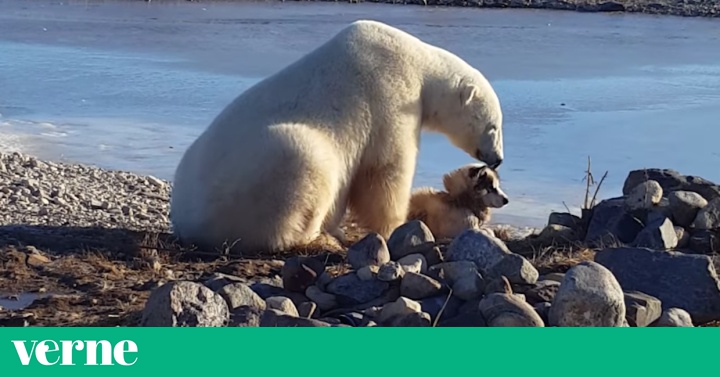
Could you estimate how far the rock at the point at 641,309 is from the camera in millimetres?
4188

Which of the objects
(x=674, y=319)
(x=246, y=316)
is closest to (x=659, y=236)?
(x=674, y=319)

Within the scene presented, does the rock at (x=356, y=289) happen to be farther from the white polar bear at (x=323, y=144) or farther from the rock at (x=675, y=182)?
the rock at (x=675, y=182)

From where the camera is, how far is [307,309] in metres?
4.42

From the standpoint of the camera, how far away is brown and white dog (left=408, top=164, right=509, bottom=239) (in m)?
6.68

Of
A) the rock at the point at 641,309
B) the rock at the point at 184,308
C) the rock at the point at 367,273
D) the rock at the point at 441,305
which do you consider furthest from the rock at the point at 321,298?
the rock at the point at 641,309

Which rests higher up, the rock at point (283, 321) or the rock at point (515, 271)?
the rock at point (283, 321)

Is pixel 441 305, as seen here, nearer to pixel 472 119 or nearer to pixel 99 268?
pixel 99 268

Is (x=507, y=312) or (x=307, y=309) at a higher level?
(x=507, y=312)

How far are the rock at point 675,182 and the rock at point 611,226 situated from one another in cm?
61

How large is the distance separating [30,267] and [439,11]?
25.2 metres

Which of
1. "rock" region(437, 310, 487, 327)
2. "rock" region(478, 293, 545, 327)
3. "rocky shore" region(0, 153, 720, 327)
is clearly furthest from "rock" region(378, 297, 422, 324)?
"rock" region(478, 293, 545, 327)

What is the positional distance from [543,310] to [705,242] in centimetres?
185
